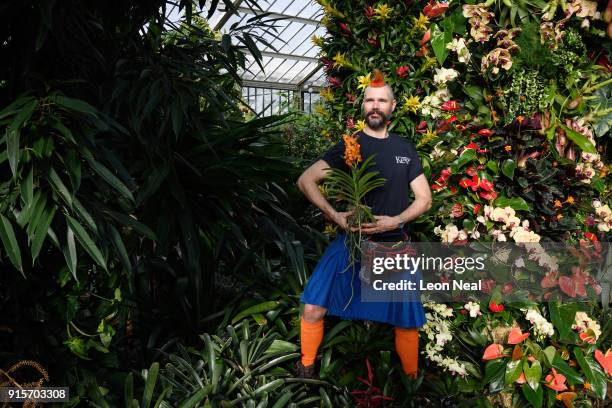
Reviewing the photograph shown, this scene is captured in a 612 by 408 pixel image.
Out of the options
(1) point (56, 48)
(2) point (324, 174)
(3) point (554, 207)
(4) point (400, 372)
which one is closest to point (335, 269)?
(2) point (324, 174)

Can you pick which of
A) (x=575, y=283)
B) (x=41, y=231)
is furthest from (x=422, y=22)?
(x=41, y=231)

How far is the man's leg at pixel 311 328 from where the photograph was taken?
206cm

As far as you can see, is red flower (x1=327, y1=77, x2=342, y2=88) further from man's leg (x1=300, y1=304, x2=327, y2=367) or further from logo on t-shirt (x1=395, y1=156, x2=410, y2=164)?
man's leg (x1=300, y1=304, x2=327, y2=367)

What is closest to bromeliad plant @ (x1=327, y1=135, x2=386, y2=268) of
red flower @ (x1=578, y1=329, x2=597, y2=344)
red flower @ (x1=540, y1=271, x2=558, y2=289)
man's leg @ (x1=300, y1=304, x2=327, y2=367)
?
man's leg @ (x1=300, y1=304, x2=327, y2=367)

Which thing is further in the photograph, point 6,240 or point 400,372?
point 400,372

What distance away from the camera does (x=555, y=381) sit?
2.21 meters

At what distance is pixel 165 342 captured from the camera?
2551mm

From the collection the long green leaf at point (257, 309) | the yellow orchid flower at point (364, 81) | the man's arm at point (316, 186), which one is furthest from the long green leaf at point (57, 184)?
the yellow orchid flower at point (364, 81)

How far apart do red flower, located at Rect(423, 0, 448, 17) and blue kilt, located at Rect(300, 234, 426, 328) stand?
1114 mm

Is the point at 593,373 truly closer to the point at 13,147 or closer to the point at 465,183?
the point at 465,183

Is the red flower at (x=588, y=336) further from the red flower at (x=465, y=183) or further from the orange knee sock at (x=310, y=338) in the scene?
the orange knee sock at (x=310, y=338)

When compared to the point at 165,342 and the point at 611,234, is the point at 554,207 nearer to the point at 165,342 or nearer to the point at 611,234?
the point at 611,234

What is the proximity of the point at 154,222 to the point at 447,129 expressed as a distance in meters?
1.32

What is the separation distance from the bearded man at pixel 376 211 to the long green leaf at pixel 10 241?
929 mm
